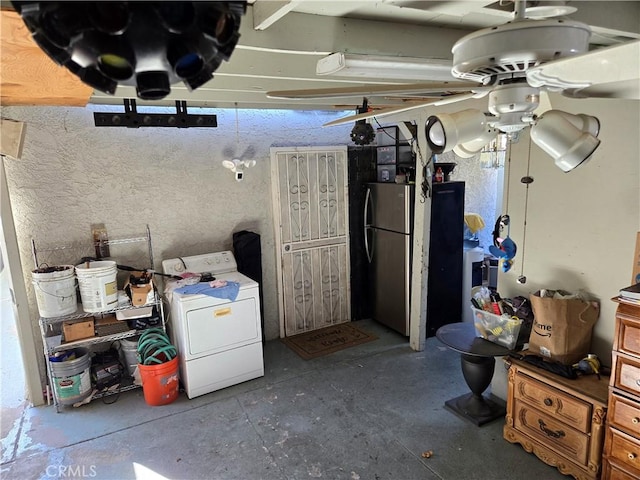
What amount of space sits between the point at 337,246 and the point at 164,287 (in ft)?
6.42

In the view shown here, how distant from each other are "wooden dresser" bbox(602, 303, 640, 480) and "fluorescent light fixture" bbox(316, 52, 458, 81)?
1.55 metres

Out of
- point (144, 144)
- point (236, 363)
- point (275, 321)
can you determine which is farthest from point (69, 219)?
point (275, 321)

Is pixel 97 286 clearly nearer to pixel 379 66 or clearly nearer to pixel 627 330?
pixel 379 66

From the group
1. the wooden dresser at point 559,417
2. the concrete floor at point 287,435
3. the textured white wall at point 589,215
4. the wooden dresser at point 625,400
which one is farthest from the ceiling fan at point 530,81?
the concrete floor at point 287,435

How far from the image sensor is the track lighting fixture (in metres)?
0.52

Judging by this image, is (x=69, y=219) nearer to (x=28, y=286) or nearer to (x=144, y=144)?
(x=28, y=286)

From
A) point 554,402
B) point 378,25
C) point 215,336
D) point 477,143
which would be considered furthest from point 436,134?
point 215,336

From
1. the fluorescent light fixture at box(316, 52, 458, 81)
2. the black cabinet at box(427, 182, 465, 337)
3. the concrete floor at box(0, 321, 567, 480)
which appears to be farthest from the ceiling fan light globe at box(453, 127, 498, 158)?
the black cabinet at box(427, 182, 465, 337)

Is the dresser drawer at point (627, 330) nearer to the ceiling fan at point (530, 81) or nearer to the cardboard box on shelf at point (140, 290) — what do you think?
the ceiling fan at point (530, 81)

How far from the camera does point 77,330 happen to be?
11.2ft

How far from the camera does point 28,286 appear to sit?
11.5 feet

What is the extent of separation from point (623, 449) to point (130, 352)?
3.62 meters

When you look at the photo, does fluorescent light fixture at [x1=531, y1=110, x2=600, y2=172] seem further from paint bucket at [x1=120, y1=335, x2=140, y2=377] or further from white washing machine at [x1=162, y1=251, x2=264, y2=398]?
paint bucket at [x1=120, y1=335, x2=140, y2=377]

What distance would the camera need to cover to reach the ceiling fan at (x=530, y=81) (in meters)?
0.95
